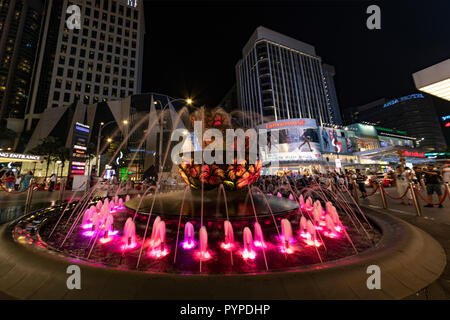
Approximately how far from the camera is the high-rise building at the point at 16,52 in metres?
54.2

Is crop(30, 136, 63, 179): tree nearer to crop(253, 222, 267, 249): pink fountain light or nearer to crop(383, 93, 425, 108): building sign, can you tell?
crop(253, 222, 267, 249): pink fountain light

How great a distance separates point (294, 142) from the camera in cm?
4416

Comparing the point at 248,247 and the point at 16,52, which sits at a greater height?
the point at 16,52

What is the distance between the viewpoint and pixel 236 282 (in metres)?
1.68

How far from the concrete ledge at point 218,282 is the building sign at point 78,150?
71.6 feet

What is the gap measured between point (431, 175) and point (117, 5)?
74.8 metres

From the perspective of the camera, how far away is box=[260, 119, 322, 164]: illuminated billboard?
143 ft

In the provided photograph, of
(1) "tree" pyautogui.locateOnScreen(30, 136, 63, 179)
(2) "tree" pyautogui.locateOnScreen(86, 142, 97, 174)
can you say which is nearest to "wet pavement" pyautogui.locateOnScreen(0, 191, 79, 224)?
(1) "tree" pyautogui.locateOnScreen(30, 136, 63, 179)

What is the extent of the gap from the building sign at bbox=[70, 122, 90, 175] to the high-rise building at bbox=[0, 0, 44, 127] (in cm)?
5885

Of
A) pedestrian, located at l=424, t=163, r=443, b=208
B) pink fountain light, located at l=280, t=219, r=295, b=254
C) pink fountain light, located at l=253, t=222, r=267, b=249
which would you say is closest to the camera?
pink fountain light, located at l=280, t=219, r=295, b=254

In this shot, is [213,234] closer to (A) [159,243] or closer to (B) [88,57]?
(A) [159,243]

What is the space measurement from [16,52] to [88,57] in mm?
37659

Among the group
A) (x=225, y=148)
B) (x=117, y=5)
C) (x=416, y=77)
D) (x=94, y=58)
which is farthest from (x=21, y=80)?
(x=416, y=77)

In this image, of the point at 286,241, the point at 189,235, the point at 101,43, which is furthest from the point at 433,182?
the point at 101,43
